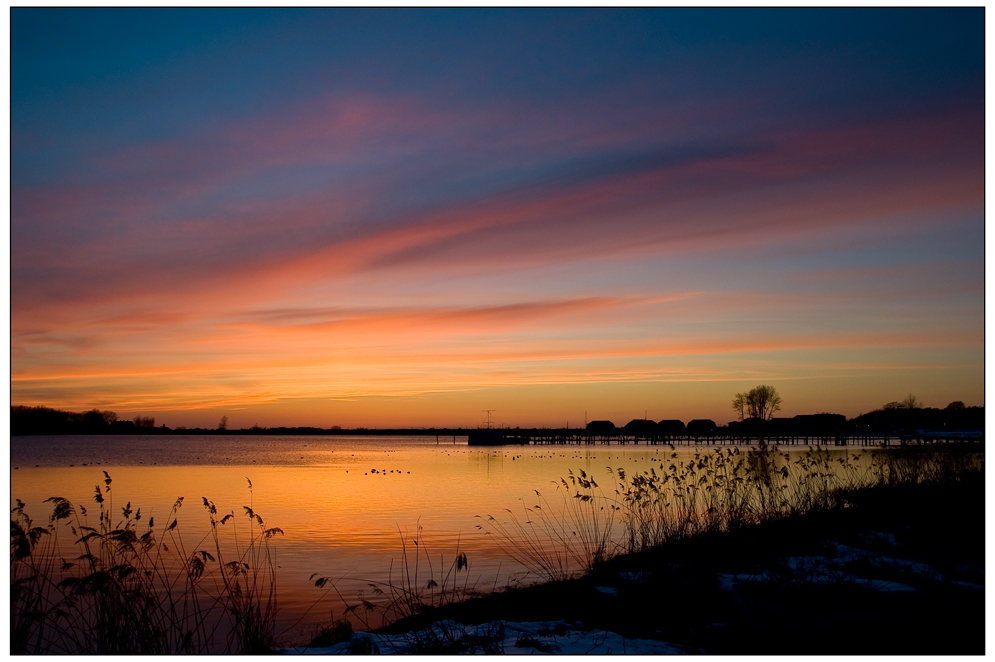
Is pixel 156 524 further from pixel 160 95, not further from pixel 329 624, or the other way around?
pixel 160 95

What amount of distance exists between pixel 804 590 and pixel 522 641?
2.56 m

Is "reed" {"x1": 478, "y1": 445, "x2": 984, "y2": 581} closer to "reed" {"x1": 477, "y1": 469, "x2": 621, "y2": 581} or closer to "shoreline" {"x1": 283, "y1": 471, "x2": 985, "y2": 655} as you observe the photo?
"reed" {"x1": 477, "y1": 469, "x2": 621, "y2": 581}

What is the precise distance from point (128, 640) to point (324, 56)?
6819mm

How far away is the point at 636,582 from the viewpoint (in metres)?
8.87

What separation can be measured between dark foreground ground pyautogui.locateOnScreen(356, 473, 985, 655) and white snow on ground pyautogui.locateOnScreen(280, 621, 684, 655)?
154mm

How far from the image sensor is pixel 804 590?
6.48 m

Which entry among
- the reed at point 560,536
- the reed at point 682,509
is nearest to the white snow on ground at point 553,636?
the reed at point 560,536

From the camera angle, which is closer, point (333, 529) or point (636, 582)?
point (636, 582)

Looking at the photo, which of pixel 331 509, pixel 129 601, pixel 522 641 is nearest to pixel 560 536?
pixel 522 641

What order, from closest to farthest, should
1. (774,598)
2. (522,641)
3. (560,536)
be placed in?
(774,598) → (522,641) → (560,536)

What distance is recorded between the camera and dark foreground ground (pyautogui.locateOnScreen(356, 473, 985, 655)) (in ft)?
18.9

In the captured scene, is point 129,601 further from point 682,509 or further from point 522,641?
point 682,509

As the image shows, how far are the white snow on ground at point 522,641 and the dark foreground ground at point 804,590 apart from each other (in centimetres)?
15

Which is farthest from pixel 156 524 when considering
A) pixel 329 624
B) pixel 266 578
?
pixel 329 624
